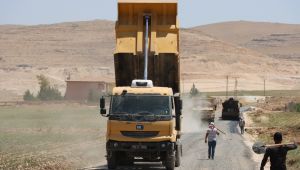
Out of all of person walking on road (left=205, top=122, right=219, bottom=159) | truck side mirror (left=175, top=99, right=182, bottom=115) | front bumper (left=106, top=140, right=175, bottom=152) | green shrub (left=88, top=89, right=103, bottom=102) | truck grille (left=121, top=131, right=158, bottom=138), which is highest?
truck side mirror (left=175, top=99, right=182, bottom=115)

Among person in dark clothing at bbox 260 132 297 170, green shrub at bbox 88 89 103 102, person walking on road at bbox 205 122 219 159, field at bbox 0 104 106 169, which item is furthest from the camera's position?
green shrub at bbox 88 89 103 102

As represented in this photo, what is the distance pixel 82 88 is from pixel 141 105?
79850 mm

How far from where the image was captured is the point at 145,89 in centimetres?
2144

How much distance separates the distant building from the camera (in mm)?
96625

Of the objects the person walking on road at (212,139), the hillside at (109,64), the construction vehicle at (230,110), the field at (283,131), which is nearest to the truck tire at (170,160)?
A: the field at (283,131)

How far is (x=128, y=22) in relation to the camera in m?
23.7

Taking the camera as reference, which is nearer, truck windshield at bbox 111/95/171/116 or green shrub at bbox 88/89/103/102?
truck windshield at bbox 111/95/171/116

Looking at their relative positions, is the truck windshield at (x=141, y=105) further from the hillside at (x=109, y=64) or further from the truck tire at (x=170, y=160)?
the hillside at (x=109, y=64)

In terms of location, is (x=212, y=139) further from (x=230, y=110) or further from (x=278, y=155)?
(x=230, y=110)

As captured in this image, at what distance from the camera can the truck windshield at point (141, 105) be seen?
20.9 metres

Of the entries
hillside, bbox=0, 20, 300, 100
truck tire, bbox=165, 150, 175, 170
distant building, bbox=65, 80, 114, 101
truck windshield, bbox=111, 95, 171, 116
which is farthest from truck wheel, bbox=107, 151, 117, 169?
hillside, bbox=0, 20, 300, 100

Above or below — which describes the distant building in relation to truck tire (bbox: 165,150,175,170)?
below

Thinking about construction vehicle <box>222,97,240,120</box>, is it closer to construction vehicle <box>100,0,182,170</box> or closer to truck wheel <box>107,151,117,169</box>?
construction vehicle <box>100,0,182,170</box>

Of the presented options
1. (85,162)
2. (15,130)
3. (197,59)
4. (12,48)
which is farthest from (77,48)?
(85,162)
